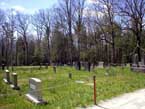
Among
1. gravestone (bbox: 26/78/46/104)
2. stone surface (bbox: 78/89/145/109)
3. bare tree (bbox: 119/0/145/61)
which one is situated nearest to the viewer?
stone surface (bbox: 78/89/145/109)

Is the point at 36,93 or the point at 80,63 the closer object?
the point at 36,93

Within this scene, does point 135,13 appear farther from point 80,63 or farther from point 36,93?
point 36,93

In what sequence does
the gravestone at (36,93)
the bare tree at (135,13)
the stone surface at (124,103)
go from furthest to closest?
the bare tree at (135,13) → the gravestone at (36,93) → the stone surface at (124,103)

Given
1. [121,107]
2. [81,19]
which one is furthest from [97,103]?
[81,19]

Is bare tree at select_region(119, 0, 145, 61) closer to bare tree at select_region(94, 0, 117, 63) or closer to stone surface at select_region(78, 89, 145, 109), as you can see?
bare tree at select_region(94, 0, 117, 63)

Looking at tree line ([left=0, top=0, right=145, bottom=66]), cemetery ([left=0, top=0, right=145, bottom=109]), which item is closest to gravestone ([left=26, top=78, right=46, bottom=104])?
cemetery ([left=0, top=0, right=145, bottom=109])

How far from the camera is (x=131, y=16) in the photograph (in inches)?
2135

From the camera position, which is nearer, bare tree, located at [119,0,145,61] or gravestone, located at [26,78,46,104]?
gravestone, located at [26,78,46,104]

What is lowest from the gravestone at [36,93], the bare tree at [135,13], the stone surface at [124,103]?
the stone surface at [124,103]

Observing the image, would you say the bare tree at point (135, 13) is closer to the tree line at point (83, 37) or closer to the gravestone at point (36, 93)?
the tree line at point (83, 37)

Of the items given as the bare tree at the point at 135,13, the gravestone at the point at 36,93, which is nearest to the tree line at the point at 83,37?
the bare tree at the point at 135,13

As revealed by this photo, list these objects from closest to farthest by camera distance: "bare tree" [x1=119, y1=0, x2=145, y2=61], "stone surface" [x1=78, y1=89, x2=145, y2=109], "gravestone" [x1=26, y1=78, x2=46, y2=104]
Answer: "stone surface" [x1=78, y1=89, x2=145, y2=109] → "gravestone" [x1=26, y1=78, x2=46, y2=104] → "bare tree" [x1=119, y1=0, x2=145, y2=61]

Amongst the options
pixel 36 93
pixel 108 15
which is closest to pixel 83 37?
pixel 108 15

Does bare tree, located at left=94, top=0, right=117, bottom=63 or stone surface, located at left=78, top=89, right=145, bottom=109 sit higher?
bare tree, located at left=94, top=0, right=117, bottom=63
